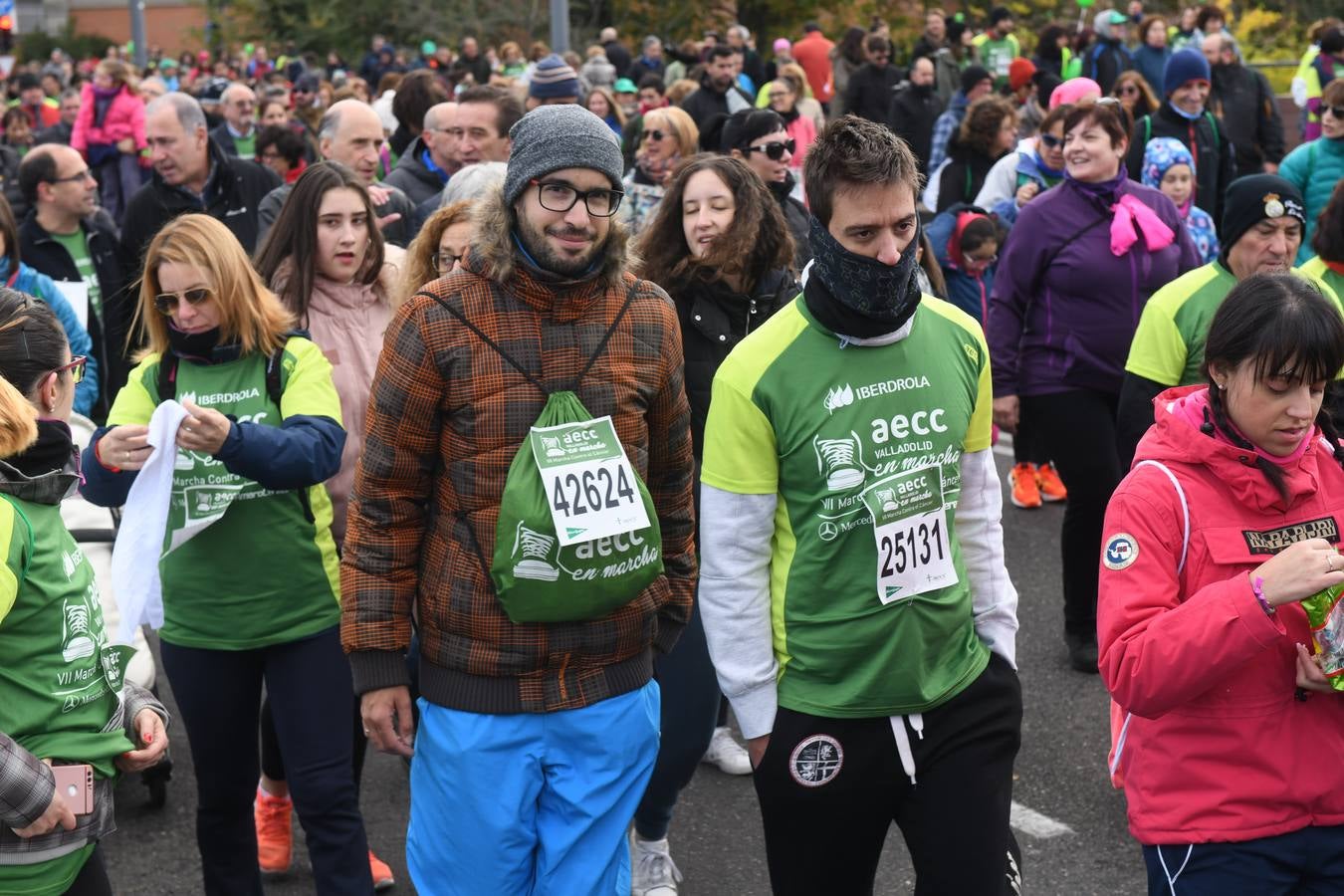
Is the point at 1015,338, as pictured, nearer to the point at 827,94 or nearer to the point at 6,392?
the point at 6,392

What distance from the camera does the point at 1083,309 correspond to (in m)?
6.07

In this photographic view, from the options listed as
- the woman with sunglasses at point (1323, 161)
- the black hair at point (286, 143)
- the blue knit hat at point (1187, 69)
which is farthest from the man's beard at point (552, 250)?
the blue knit hat at point (1187, 69)

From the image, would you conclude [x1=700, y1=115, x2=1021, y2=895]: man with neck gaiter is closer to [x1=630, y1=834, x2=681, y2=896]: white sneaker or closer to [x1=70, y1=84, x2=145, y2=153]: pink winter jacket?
[x1=630, y1=834, x2=681, y2=896]: white sneaker

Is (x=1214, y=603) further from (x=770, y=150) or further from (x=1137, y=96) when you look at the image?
(x=1137, y=96)

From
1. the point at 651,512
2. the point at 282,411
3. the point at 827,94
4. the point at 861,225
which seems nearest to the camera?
the point at 861,225

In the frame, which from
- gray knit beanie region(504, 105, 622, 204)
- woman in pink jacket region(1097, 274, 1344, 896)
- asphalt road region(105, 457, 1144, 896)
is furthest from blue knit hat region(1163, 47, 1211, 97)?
gray knit beanie region(504, 105, 622, 204)

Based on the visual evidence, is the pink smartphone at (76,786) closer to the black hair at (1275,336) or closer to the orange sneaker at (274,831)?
the orange sneaker at (274,831)

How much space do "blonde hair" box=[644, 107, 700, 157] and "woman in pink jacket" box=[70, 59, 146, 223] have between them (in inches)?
281

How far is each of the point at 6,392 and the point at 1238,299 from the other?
7.72 ft

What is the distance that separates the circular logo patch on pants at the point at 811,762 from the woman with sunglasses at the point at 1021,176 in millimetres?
5894

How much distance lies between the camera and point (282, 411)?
4031 mm

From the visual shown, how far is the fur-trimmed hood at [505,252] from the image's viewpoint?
3154mm

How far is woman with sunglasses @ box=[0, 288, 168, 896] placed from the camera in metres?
2.95

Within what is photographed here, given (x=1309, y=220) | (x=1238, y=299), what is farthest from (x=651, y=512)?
(x=1309, y=220)
